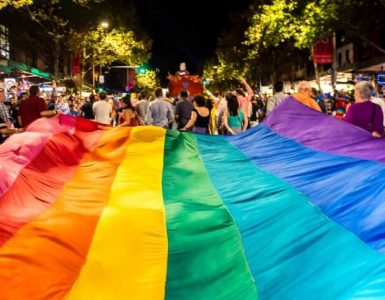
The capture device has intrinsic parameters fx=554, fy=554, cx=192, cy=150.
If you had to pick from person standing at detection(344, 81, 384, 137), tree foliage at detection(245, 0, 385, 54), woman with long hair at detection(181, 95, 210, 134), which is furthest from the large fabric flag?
tree foliage at detection(245, 0, 385, 54)

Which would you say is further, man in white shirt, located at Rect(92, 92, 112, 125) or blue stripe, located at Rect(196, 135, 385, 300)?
man in white shirt, located at Rect(92, 92, 112, 125)

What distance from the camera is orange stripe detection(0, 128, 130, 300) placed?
3.88 m

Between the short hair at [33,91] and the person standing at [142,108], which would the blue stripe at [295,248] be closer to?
the short hair at [33,91]

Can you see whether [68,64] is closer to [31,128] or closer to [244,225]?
[31,128]

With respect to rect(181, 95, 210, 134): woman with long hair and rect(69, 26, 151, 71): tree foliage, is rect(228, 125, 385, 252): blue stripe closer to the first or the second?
rect(181, 95, 210, 134): woman with long hair

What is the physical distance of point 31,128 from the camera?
8.66m

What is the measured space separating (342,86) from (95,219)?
3498cm

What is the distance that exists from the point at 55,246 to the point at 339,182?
103 inches

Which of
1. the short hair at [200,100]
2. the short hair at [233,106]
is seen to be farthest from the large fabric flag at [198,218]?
the short hair at [233,106]

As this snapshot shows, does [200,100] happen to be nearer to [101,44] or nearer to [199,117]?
[199,117]

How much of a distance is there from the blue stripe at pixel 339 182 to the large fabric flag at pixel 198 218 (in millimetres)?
16

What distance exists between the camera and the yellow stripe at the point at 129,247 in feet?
12.9

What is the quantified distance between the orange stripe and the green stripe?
0.73m

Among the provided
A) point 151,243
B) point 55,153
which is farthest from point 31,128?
point 151,243
